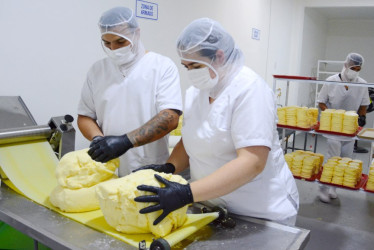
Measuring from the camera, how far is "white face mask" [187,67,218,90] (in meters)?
1.25

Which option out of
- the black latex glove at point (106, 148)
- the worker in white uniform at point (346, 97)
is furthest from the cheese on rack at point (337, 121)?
the black latex glove at point (106, 148)

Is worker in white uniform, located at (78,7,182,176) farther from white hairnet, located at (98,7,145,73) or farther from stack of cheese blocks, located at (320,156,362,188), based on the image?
stack of cheese blocks, located at (320,156,362,188)

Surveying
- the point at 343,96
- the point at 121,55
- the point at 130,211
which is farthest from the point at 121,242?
the point at 343,96

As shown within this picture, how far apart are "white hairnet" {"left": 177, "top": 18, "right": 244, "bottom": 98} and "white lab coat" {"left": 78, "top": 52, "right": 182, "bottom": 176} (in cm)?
50

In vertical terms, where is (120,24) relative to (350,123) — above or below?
above

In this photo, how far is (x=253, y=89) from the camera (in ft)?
3.84

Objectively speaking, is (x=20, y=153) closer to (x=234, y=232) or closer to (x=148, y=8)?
(x=234, y=232)

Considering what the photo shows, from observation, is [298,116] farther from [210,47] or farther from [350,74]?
[210,47]

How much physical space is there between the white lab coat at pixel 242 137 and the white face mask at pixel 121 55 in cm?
49

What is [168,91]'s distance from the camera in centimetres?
175

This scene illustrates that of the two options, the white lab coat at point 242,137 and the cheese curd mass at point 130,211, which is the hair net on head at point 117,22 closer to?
the white lab coat at point 242,137

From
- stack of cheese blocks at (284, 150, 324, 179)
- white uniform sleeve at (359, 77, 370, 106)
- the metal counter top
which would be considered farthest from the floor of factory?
the metal counter top

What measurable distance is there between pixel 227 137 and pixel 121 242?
0.49 m

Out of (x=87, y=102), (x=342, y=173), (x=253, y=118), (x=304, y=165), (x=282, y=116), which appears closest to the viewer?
(x=253, y=118)
